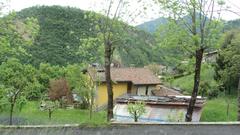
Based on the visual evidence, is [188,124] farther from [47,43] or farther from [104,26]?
[47,43]

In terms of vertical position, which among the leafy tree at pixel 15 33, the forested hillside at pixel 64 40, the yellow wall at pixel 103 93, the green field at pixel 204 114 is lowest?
the green field at pixel 204 114

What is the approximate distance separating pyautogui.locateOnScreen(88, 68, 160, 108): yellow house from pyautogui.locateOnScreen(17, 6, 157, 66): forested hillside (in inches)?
357

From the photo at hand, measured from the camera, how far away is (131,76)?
139ft

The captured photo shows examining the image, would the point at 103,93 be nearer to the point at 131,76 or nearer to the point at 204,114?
the point at 131,76

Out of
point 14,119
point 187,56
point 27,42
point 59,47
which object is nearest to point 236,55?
point 187,56

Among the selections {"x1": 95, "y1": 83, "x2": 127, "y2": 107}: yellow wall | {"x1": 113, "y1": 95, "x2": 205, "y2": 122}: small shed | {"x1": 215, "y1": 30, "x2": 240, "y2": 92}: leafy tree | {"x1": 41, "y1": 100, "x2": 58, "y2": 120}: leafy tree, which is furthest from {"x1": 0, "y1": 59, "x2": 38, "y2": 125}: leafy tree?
{"x1": 215, "y1": 30, "x2": 240, "y2": 92}: leafy tree

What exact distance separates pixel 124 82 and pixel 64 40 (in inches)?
967

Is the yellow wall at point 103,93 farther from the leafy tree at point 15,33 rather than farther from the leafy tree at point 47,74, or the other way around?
the leafy tree at point 15,33

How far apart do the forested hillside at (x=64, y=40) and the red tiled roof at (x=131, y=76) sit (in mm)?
8610

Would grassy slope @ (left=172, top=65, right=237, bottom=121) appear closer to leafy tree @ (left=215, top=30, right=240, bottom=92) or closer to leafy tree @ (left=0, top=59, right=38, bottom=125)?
leafy tree @ (left=215, top=30, right=240, bottom=92)

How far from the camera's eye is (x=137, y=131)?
8.30 m

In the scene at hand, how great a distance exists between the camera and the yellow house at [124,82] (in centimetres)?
3969

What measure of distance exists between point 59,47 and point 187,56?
43.3 metres

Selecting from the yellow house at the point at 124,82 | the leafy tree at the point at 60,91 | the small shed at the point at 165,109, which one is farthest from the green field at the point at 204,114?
the yellow house at the point at 124,82
